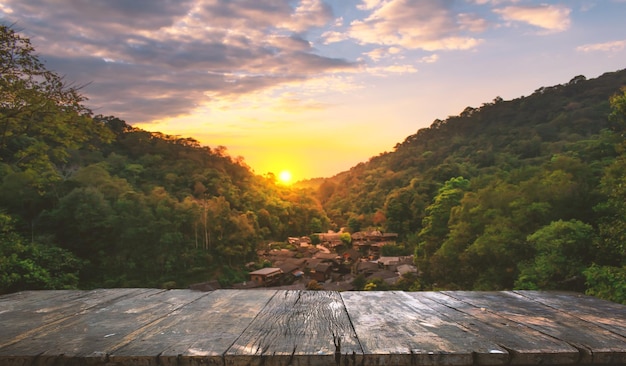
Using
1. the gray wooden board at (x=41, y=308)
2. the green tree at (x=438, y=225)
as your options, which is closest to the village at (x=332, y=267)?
the green tree at (x=438, y=225)

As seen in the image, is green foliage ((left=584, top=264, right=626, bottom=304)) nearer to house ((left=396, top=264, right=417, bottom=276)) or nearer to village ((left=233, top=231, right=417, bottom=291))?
village ((left=233, top=231, right=417, bottom=291))

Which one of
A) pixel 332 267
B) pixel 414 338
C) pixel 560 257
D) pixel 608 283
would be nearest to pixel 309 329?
pixel 414 338

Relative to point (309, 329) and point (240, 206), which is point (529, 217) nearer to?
point (309, 329)

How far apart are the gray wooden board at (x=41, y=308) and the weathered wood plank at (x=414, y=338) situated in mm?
1173

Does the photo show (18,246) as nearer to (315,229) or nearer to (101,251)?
(101,251)

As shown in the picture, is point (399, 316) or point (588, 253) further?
point (588, 253)

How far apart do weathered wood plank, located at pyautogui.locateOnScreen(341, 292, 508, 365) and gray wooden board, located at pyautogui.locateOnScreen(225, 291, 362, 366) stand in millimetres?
61

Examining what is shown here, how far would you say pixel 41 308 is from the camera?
1709 mm

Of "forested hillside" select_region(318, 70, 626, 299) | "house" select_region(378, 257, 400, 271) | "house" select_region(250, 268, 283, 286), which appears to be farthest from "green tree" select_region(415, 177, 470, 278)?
"house" select_region(250, 268, 283, 286)

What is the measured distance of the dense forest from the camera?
32.0ft

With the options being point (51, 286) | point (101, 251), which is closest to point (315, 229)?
point (101, 251)

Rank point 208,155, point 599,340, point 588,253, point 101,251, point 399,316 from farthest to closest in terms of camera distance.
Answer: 1. point 208,155
2. point 101,251
3. point 588,253
4. point 399,316
5. point 599,340

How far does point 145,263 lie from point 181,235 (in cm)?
382

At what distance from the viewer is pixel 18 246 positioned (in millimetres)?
10680
